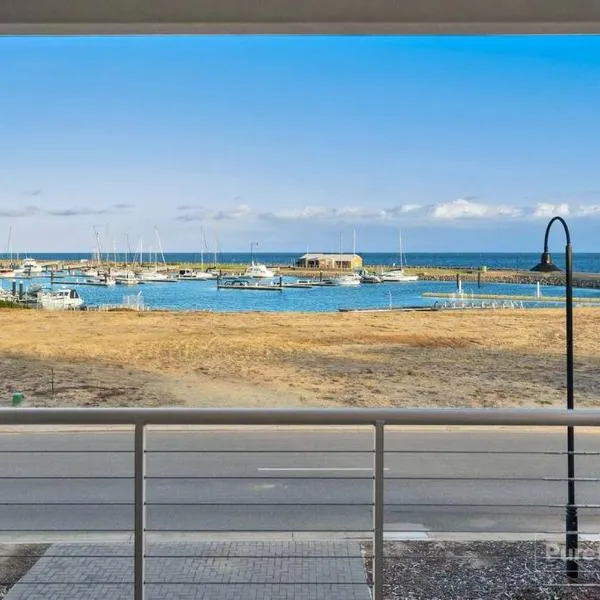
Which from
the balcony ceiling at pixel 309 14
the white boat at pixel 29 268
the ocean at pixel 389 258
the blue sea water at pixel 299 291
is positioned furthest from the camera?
the white boat at pixel 29 268

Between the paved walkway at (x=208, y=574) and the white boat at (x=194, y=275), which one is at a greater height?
the white boat at (x=194, y=275)

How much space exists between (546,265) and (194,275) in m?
3.11

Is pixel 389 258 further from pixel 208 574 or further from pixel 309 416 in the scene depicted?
pixel 309 416

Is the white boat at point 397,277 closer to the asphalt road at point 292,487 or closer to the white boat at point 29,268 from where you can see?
the asphalt road at point 292,487

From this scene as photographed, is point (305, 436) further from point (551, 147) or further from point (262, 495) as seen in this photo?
point (551, 147)

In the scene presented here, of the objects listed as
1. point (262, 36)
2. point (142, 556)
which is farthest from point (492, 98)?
point (142, 556)

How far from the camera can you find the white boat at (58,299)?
213 inches

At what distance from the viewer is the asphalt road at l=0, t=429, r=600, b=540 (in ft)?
8.10

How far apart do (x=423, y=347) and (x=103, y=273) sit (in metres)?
3.90

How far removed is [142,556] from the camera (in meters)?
0.97

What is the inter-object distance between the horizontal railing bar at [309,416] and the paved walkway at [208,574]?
10.5 inches

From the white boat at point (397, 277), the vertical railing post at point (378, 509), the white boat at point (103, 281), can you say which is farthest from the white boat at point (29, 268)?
the vertical railing post at point (378, 509)

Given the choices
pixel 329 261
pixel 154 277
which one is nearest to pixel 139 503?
pixel 329 261

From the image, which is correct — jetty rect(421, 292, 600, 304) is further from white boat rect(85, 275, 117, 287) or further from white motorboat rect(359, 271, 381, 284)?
white boat rect(85, 275, 117, 287)
